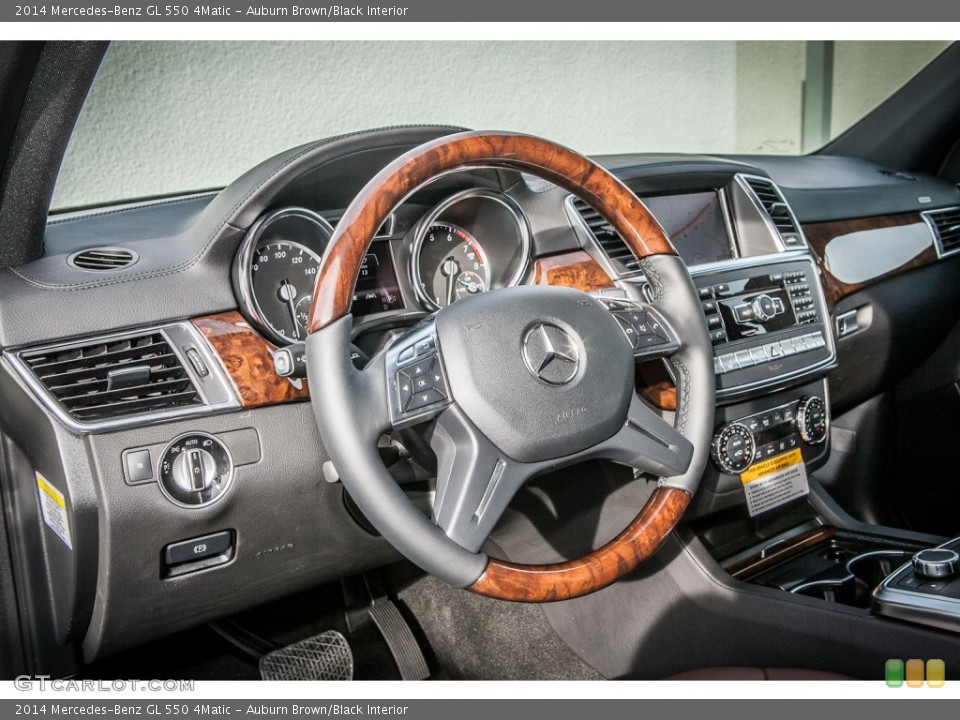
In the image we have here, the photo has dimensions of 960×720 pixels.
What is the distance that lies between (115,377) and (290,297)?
33 cm

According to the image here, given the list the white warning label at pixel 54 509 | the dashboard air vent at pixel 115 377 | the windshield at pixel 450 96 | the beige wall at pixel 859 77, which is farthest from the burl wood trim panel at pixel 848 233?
the beige wall at pixel 859 77

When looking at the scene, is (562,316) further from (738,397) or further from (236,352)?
(738,397)

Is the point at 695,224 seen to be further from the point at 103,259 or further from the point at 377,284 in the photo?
the point at 103,259

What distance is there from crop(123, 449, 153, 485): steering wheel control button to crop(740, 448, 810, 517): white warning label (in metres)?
1.19

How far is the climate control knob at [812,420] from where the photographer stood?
204cm

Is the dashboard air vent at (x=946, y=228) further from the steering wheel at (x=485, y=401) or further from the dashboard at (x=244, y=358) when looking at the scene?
the steering wheel at (x=485, y=401)

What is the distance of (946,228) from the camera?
2650 millimetres

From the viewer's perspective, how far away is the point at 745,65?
202 inches

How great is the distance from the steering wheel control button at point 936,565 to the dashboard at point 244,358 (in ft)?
1.27

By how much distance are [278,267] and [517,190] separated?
497mm

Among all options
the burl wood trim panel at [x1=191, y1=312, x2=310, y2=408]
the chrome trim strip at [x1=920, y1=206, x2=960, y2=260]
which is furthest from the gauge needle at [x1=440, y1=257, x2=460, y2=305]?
the chrome trim strip at [x1=920, y1=206, x2=960, y2=260]

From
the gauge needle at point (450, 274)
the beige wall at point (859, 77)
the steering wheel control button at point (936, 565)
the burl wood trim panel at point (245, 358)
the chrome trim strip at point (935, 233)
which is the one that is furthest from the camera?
the beige wall at point (859, 77)

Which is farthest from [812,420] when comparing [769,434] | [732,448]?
[732,448]

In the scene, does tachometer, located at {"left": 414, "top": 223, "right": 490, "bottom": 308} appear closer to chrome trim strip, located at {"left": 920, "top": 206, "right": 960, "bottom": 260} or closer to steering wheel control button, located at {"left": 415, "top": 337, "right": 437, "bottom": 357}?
steering wheel control button, located at {"left": 415, "top": 337, "right": 437, "bottom": 357}
